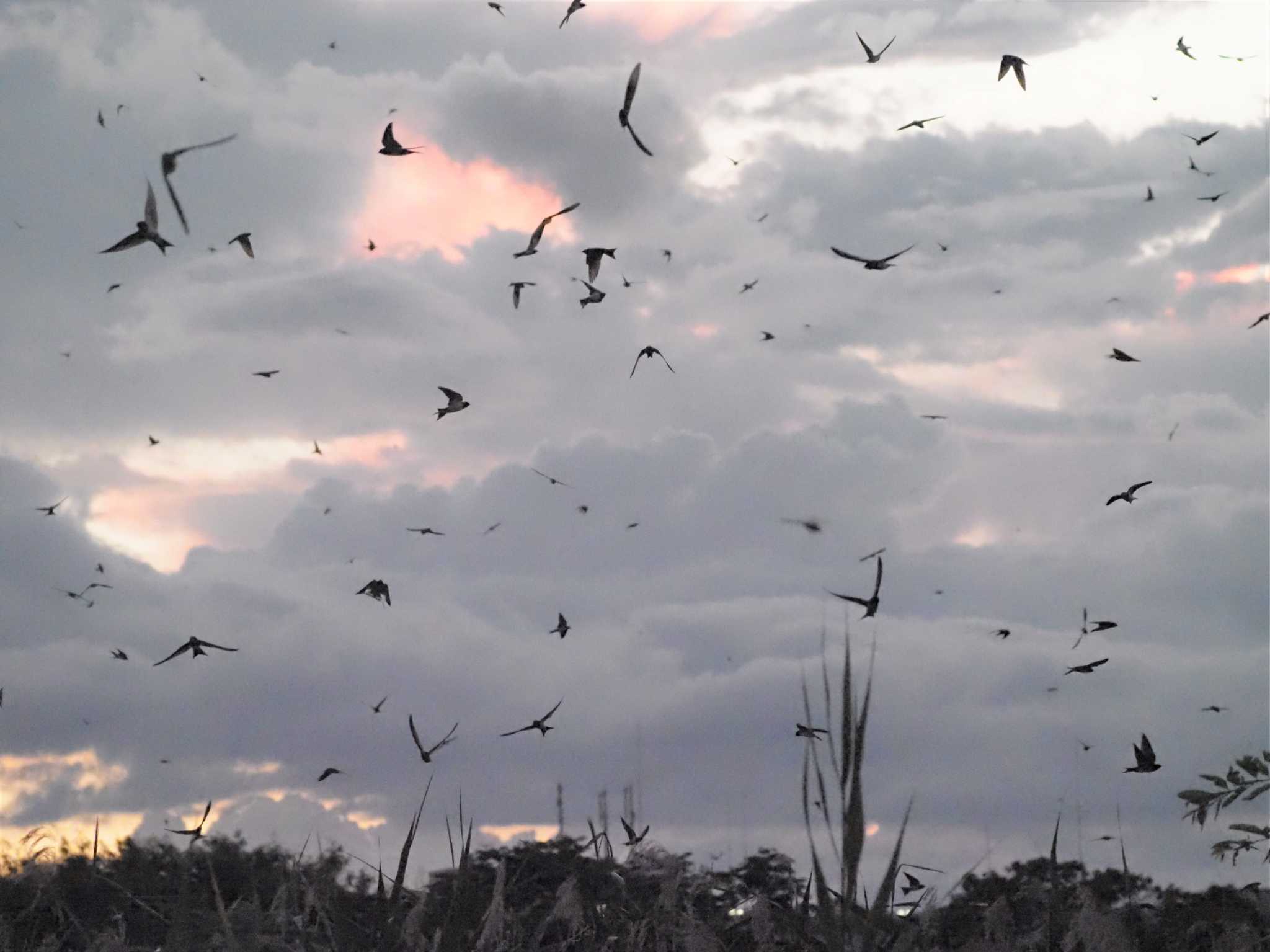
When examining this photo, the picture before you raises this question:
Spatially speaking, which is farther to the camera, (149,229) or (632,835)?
(149,229)

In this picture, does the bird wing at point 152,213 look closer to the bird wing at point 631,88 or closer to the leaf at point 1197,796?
the bird wing at point 631,88

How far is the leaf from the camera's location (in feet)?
43.0

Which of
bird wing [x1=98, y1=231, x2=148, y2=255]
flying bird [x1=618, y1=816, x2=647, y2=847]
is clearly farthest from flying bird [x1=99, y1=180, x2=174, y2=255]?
flying bird [x1=618, y1=816, x2=647, y2=847]

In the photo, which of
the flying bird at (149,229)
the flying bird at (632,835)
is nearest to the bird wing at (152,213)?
the flying bird at (149,229)

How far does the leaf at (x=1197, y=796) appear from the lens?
43.0 feet

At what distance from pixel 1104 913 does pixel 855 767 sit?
5.71 ft

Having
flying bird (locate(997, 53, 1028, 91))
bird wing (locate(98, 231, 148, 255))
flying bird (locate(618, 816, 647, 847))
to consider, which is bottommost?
flying bird (locate(618, 816, 647, 847))

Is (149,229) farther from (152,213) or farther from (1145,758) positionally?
(1145,758)

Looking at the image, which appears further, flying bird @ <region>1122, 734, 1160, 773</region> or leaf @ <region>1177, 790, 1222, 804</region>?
leaf @ <region>1177, 790, 1222, 804</region>

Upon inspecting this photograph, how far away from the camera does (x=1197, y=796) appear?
13164mm

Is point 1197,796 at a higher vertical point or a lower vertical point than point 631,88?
lower

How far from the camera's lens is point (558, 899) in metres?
5.74

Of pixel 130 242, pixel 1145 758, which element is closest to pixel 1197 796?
pixel 1145 758

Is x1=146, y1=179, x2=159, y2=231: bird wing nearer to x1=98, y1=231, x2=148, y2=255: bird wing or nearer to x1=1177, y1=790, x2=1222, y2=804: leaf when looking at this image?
x1=98, y1=231, x2=148, y2=255: bird wing
